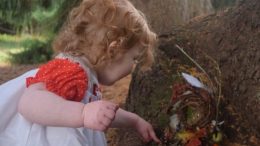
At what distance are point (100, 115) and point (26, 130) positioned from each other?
1.33ft

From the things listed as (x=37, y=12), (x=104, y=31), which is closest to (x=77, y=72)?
(x=104, y=31)

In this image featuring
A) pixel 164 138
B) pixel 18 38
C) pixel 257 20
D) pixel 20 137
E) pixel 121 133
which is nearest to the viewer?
pixel 20 137

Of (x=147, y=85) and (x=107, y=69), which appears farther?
(x=147, y=85)

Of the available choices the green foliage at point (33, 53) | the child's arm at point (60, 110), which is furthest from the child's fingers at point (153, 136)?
the green foliage at point (33, 53)

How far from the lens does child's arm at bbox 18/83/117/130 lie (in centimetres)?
167

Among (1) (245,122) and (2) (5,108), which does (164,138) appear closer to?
(1) (245,122)

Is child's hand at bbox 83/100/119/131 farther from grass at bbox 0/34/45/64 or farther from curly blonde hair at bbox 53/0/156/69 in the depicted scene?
grass at bbox 0/34/45/64

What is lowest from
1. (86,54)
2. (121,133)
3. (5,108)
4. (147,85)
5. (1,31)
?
(1,31)

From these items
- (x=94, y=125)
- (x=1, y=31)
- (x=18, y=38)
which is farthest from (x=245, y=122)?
(x=1, y=31)

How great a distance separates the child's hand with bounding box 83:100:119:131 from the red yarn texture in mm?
189

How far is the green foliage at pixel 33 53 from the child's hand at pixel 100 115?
20.7ft

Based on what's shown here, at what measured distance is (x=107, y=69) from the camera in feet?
6.57

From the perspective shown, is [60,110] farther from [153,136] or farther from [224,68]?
[224,68]

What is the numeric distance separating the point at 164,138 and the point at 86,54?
61 cm
